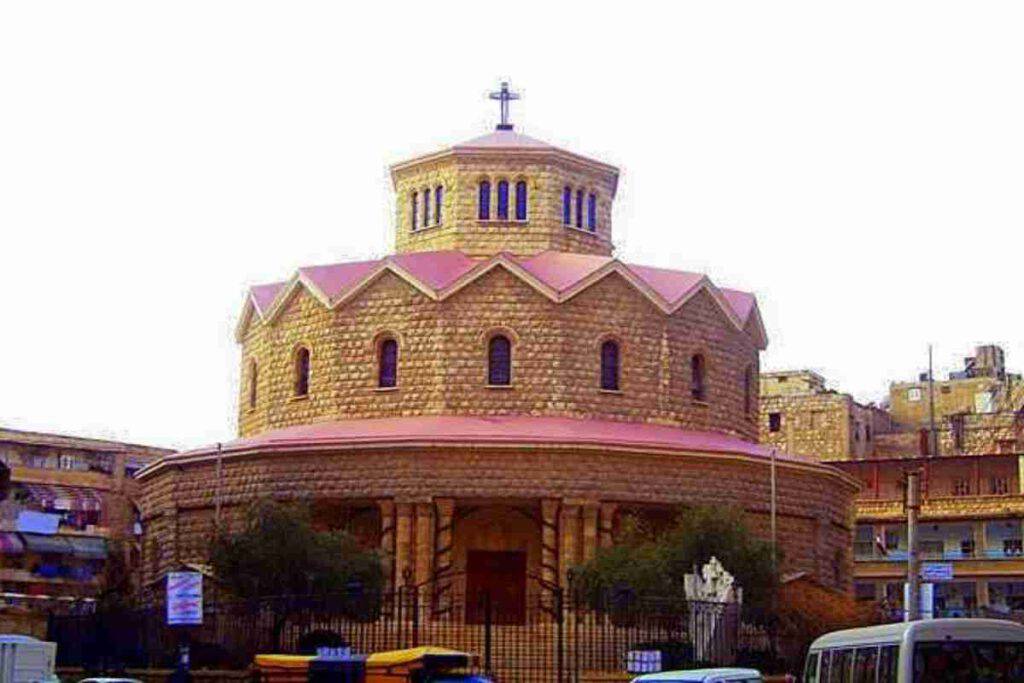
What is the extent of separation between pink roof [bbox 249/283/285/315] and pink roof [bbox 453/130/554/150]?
657 centimetres

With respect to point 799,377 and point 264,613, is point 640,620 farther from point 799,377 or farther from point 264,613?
point 799,377

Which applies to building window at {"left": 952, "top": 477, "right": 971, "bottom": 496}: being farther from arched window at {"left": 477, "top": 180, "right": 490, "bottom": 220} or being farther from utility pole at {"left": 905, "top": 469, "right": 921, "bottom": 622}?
utility pole at {"left": 905, "top": 469, "right": 921, "bottom": 622}

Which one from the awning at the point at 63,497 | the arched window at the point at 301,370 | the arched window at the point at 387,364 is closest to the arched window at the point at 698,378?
the arched window at the point at 387,364

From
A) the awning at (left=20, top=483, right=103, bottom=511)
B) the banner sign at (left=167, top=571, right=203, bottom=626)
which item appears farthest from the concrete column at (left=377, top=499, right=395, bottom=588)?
the awning at (left=20, top=483, right=103, bottom=511)

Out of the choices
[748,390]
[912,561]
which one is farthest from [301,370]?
[912,561]

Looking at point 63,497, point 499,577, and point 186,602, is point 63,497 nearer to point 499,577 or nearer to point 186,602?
point 499,577

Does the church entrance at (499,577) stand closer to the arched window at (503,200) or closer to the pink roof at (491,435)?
the pink roof at (491,435)

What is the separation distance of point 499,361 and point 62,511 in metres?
30.0

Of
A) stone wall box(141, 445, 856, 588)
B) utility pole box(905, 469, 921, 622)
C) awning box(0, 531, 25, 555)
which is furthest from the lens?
awning box(0, 531, 25, 555)

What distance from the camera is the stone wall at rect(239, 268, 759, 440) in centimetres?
4309

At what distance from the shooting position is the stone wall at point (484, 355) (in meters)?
43.1

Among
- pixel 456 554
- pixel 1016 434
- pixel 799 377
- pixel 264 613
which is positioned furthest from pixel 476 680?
pixel 799 377

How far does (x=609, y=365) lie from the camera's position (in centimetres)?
4412

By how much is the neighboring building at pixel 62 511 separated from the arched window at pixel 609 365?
26233 millimetres
